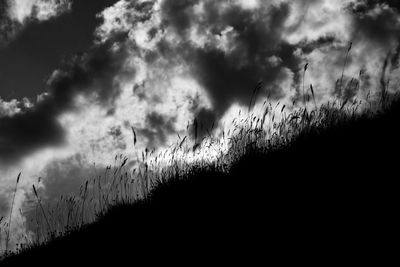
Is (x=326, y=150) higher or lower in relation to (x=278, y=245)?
higher

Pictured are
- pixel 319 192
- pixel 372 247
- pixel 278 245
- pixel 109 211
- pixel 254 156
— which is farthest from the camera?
pixel 109 211

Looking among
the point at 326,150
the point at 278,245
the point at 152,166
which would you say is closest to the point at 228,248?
the point at 278,245

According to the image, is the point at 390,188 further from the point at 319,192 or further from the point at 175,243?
the point at 175,243

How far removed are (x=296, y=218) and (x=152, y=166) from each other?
4.73 m

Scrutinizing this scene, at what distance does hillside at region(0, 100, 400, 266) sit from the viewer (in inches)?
129

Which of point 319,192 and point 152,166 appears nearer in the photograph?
point 319,192

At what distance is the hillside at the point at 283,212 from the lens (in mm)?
3271

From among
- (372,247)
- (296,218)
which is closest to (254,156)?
(296,218)

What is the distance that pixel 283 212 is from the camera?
4.03 meters

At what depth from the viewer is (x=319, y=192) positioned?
417cm

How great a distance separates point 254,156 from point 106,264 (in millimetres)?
3205

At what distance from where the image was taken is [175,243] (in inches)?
168

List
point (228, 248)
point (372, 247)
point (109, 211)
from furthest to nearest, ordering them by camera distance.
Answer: point (109, 211), point (228, 248), point (372, 247)

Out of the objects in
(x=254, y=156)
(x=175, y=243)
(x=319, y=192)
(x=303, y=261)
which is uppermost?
(x=254, y=156)
